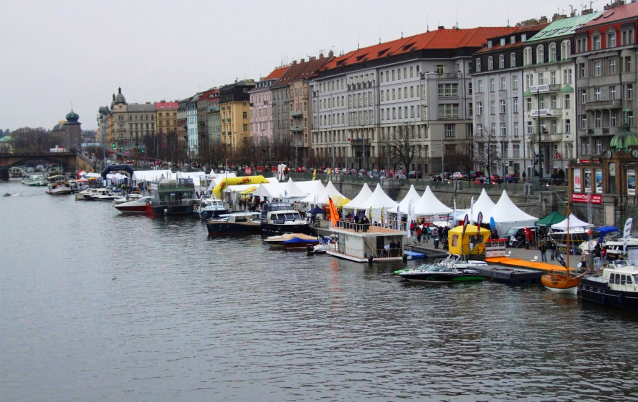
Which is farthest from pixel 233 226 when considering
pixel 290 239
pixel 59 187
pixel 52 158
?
pixel 52 158

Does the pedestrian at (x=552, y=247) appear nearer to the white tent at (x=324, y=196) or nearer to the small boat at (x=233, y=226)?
the white tent at (x=324, y=196)

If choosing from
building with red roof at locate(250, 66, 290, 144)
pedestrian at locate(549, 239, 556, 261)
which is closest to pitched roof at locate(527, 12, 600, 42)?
pedestrian at locate(549, 239, 556, 261)

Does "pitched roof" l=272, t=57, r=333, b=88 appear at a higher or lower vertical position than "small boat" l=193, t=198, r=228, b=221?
higher

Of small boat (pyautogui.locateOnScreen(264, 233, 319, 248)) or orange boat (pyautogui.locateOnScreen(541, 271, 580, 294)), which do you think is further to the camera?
small boat (pyautogui.locateOnScreen(264, 233, 319, 248))

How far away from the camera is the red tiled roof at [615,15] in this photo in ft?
211

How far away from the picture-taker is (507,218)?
158 ft

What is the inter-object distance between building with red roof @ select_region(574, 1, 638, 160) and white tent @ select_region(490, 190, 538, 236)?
1639cm

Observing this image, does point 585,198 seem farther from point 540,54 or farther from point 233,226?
point 540,54

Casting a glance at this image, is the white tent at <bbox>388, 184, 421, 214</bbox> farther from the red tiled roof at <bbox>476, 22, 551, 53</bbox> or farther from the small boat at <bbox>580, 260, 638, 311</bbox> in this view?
the red tiled roof at <bbox>476, 22, 551, 53</bbox>

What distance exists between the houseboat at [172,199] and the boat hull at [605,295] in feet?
184

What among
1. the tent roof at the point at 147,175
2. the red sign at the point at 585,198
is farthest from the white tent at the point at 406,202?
the tent roof at the point at 147,175

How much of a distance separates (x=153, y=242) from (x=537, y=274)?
31.5 m

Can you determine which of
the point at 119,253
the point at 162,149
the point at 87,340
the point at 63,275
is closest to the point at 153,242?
the point at 119,253

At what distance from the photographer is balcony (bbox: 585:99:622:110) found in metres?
65.5
